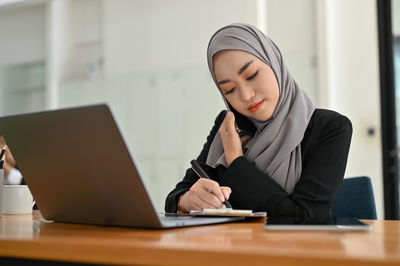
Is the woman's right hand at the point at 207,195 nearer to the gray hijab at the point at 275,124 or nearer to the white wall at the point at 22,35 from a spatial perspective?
the gray hijab at the point at 275,124

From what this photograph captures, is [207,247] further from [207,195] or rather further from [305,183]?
[305,183]

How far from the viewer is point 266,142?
53.1 inches

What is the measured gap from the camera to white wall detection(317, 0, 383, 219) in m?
3.45

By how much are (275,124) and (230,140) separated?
14 cm

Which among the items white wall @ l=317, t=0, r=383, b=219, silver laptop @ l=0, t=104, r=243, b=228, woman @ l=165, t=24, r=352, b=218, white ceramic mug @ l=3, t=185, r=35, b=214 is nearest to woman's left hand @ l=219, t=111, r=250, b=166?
woman @ l=165, t=24, r=352, b=218

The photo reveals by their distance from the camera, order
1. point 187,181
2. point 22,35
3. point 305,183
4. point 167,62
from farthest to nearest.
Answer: point 22,35 < point 167,62 < point 187,181 < point 305,183

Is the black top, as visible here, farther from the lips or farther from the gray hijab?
the lips

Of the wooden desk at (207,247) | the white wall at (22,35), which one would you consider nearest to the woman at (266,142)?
the wooden desk at (207,247)

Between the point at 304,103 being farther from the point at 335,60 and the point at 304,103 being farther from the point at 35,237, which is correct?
the point at 335,60

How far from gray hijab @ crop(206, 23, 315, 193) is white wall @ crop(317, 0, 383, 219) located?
2.21 m

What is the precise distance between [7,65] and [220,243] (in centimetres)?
528

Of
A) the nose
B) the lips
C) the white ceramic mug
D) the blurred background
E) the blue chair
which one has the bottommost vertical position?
the blue chair

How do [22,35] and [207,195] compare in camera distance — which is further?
[22,35]

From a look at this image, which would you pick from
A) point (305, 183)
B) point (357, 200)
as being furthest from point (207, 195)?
point (357, 200)
